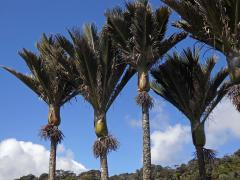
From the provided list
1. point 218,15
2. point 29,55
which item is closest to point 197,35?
point 218,15

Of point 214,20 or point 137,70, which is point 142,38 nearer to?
point 137,70

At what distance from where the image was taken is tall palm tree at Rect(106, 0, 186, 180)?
14.5m

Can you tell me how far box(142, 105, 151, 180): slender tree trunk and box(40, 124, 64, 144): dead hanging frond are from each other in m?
3.67

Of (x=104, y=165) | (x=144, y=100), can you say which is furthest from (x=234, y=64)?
(x=104, y=165)

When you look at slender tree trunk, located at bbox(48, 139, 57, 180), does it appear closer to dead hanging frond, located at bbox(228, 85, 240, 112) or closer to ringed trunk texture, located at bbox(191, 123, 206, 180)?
ringed trunk texture, located at bbox(191, 123, 206, 180)

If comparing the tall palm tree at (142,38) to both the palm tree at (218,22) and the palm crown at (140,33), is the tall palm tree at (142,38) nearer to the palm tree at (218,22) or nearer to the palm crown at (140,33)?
the palm crown at (140,33)

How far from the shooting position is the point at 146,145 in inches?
558

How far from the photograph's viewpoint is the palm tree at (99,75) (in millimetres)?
14914

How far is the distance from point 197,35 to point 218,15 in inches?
55.1

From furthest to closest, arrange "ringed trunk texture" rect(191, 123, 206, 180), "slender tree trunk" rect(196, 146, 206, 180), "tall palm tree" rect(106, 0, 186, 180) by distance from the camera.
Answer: "ringed trunk texture" rect(191, 123, 206, 180)
"slender tree trunk" rect(196, 146, 206, 180)
"tall palm tree" rect(106, 0, 186, 180)

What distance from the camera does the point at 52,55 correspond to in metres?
16.5

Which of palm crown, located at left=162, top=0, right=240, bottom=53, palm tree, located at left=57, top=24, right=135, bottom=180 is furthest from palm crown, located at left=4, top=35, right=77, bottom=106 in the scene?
palm crown, located at left=162, top=0, right=240, bottom=53

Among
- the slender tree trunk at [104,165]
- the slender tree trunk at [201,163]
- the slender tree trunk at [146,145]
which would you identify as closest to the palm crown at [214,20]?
the slender tree trunk at [146,145]

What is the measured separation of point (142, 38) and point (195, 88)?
239 centimetres
